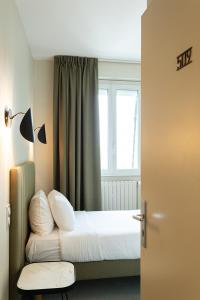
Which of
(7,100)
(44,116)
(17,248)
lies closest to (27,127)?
(7,100)

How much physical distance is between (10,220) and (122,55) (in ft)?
8.71

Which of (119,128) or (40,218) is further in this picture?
(119,128)

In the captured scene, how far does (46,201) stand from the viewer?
268 cm

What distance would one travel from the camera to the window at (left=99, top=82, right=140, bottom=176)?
4031 mm

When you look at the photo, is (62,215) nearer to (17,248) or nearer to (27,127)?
(17,248)

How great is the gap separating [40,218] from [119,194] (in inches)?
67.6

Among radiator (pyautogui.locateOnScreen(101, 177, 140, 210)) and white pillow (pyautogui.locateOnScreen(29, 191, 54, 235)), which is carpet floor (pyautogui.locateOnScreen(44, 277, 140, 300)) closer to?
white pillow (pyautogui.locateOnScreen(29, 191, 54, 235))

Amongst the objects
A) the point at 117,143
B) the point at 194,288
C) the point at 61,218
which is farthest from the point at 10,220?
the point at 117,143

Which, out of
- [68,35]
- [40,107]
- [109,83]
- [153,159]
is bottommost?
[153,159]

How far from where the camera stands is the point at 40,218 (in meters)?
2.47

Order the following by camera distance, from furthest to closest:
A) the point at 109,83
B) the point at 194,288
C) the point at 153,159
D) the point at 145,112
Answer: the point at 109,83 < the point at 145,112 < the point at 153,159 < the point at 194,288

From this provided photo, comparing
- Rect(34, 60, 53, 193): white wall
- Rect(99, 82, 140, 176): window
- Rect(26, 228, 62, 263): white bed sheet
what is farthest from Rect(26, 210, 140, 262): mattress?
Rect(99, 82, 140, 176): window

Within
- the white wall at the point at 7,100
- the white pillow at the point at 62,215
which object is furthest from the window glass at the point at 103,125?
the white wall at the point at 7,100

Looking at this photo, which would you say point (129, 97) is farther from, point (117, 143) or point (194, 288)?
point (194, 288)
